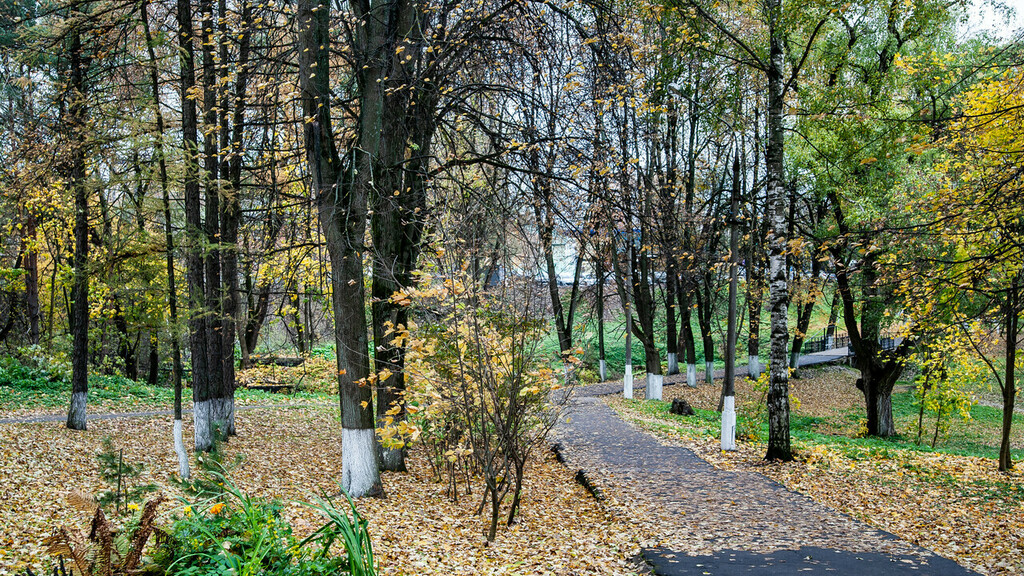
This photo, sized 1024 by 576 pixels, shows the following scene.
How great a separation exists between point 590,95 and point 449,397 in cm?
403

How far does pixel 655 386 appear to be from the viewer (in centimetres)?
2139

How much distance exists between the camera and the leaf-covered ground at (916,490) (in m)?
6.43

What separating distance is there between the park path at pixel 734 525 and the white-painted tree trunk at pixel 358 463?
8.48 ft

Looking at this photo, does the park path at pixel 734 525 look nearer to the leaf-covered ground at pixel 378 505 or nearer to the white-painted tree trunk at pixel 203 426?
the leaf-covered ground at pixel 378 505

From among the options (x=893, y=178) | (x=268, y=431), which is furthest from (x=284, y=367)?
(x=893, y=178)

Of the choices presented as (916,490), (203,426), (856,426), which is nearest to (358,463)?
(203,426)

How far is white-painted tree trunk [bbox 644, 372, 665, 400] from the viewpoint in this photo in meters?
21.3

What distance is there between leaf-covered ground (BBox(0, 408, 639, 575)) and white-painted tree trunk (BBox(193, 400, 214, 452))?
1.52 ft

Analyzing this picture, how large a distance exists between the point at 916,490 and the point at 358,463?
284 inches

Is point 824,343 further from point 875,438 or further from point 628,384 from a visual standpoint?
point 875,438

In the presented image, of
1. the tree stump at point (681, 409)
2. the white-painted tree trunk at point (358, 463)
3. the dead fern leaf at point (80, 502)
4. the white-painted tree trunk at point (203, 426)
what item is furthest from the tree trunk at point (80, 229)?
the tree stump at point (681, 409)

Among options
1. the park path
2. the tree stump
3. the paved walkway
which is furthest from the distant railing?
the park path

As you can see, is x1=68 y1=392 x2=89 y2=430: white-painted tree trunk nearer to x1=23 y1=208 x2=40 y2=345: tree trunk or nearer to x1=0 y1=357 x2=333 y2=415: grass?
x1=0 y1=357 x2=333 y2=415: grass

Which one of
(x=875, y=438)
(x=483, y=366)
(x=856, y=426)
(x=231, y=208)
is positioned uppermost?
(x=231, y=208)
